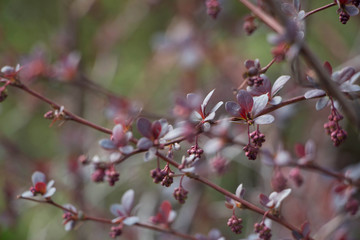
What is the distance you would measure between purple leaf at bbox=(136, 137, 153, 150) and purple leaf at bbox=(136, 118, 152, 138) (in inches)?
0.5

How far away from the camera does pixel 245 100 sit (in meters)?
0.65

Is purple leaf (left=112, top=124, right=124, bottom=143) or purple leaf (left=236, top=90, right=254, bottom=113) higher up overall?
purple leaf (left=112, top=124, right=124, bottom=143)

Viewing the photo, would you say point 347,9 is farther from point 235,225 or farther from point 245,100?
point 235,225

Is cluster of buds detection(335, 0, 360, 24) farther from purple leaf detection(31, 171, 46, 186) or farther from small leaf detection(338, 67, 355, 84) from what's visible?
purple leaf detection(31, 171, 46, 186)

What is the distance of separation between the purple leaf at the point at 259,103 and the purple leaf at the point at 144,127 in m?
0.17

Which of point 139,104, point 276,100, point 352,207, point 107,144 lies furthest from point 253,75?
point 139,104

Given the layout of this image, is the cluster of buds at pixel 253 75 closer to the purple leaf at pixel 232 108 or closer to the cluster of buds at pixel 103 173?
the purple leaf at pixel 232 108

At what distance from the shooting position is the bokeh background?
1599mm

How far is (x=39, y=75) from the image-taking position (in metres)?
1.48

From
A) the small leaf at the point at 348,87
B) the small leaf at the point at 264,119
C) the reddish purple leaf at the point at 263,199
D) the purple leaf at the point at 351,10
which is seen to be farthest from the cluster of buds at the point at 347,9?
the reddish purple leaf at the point at 263,199

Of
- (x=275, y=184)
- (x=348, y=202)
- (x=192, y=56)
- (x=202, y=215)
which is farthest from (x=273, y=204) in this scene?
(x=192, y=56)

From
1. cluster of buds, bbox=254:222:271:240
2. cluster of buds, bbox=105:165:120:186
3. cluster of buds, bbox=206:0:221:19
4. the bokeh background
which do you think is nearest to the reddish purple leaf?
cluster of buds, bbox=254:222:271:240

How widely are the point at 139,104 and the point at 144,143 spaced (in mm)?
1069

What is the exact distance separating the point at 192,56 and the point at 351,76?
156cm
